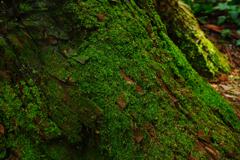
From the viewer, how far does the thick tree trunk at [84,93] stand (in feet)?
5.44

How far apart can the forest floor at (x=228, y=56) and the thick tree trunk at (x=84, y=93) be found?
5.44ft

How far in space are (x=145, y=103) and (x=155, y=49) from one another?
83 cm

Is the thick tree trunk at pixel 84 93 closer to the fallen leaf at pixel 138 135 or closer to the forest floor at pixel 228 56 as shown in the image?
the fallen leaf at pixel 138 135

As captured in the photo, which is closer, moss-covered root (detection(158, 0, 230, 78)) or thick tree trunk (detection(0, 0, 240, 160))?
thick tree trunk (detection(0, 0, 240, 160))

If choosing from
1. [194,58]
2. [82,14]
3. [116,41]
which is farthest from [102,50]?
[194,58]

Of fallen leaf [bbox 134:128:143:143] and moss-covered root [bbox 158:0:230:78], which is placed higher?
moss-covered root [bbox 158:0:230:78]

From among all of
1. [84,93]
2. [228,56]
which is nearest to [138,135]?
[84,93]

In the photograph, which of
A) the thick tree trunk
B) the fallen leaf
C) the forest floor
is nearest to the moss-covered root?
the forest floor

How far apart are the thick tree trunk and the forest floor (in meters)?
1.66

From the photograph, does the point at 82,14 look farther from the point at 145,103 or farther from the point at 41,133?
the point at 41,133

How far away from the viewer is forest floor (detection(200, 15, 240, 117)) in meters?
3.38

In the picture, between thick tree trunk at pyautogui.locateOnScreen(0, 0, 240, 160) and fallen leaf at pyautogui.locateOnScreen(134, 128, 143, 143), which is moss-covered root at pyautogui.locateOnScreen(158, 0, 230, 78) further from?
fallen leaf at pyautogui.locateOnScreen(134, 128, 143, 143)

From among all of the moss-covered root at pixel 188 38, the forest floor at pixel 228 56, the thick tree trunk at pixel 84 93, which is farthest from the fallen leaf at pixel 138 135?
the moss-covered root at pixel 188 38

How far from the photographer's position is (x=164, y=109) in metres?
1.91
